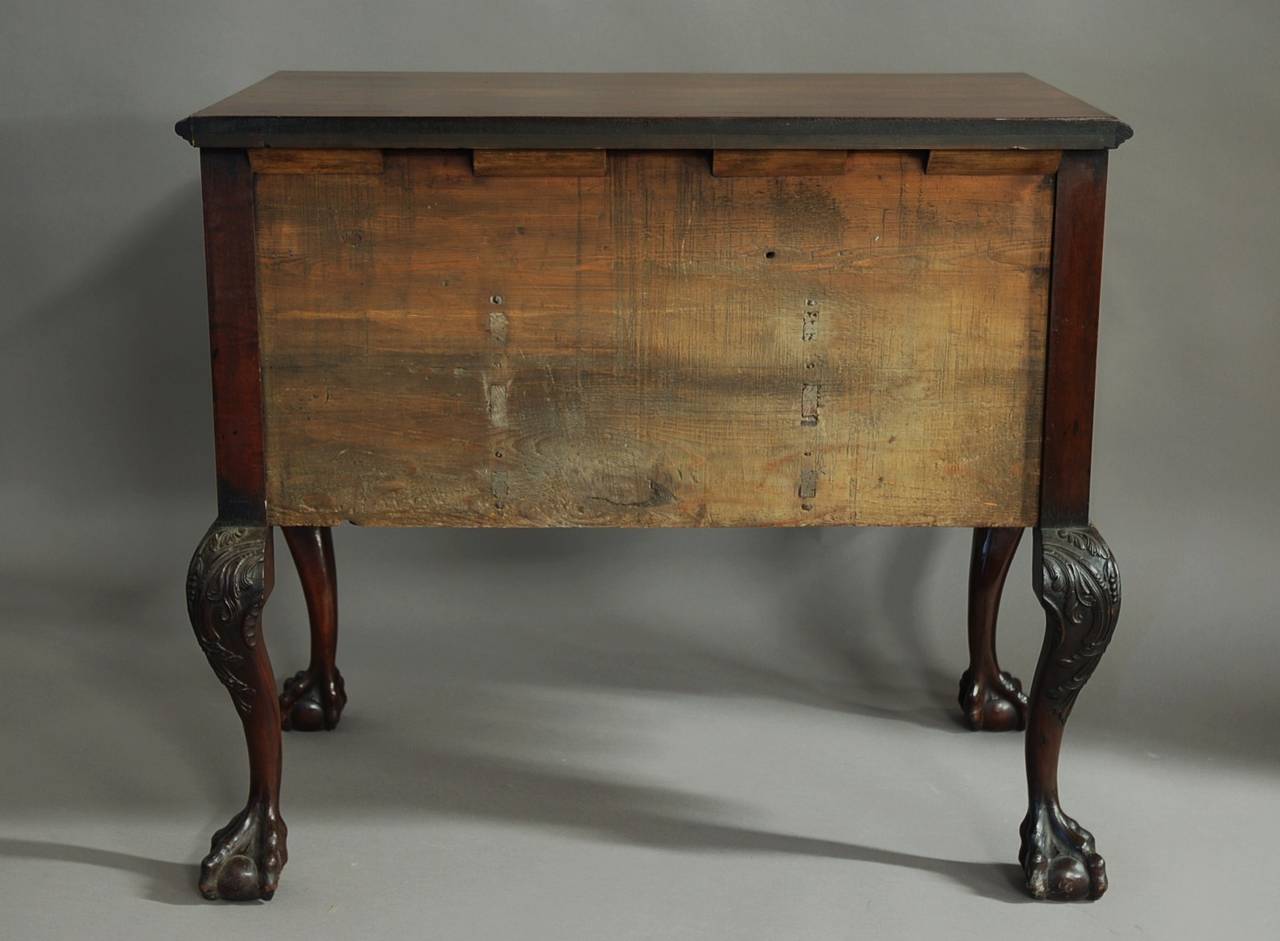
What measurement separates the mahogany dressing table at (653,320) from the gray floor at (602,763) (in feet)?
1.21

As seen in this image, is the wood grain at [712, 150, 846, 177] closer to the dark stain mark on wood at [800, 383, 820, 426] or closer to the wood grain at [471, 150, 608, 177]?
the wood grain at [471, 150, 608, 177]

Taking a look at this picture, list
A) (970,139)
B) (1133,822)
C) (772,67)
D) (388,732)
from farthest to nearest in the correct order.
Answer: (772,67) < (388,732) < (1133,822) < (970,139)

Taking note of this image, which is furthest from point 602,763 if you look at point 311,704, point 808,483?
point 808,483

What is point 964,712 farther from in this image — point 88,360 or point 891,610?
point 88,360

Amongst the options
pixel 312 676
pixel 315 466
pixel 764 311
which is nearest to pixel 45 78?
pixel 312 676

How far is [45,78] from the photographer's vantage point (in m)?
3.24

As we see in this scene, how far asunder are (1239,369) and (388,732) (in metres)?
1.69

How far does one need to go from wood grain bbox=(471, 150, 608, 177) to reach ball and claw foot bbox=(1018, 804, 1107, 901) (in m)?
1.00

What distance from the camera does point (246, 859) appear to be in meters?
2.25

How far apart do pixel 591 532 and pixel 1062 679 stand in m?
1.29

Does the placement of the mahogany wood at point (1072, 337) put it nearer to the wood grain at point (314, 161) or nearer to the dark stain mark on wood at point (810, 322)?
the dark stain mark on wood at point (810, 322)

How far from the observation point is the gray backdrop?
10.4ft

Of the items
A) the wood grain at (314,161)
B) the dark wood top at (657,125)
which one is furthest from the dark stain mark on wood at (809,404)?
the wood grain at (314,161)

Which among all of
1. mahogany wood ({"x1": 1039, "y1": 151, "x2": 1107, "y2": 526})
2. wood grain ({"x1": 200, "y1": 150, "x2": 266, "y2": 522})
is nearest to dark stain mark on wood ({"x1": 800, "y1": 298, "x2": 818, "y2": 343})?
mahogany wood ({"x1": 1039, "y1": 151, "x2": 1107, "y2": 526})
